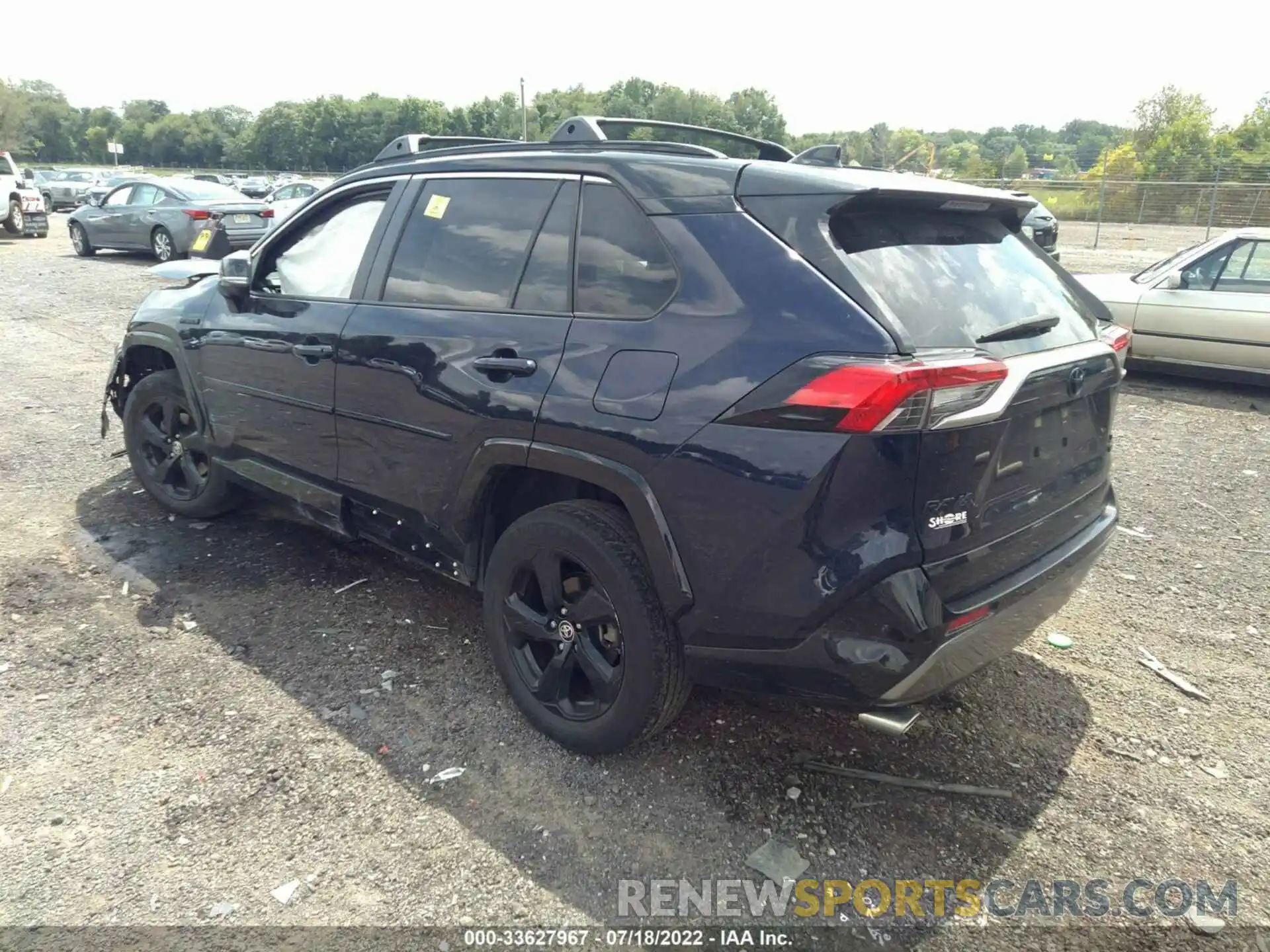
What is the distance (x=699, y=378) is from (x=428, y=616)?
6.77 feet

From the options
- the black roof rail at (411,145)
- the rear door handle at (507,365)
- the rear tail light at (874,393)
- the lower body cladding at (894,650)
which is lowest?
the lower body cladding at (894,650)

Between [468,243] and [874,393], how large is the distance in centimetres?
176

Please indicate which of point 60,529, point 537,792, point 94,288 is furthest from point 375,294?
point 94,288

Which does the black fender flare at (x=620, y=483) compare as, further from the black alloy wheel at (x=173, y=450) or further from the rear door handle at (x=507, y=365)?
the black alloy wheel at (x=173, y=450)

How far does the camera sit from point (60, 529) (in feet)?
15.6

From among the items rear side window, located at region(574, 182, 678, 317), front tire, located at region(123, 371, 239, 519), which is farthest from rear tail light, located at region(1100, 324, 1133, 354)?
front tire, located at region(123, 371, 239, 519)

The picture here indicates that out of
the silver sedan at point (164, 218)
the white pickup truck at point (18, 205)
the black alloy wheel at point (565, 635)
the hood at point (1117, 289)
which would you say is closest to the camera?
the black alloy wheel at point (565, 635)

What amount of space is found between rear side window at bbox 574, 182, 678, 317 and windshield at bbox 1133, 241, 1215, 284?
7.57 metres

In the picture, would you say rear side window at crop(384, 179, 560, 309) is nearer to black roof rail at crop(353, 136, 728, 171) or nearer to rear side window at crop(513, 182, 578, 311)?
rear side window at crop(513, 182, 578, 311)

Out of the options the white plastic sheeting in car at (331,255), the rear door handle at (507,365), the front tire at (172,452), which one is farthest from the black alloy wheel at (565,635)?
the front tire at (172,452)

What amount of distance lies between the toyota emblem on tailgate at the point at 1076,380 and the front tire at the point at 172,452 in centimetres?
390

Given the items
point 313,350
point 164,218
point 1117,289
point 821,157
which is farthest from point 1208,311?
point 164,218

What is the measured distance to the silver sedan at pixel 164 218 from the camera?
1578 cm

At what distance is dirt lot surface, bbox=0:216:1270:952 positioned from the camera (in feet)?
8.05
